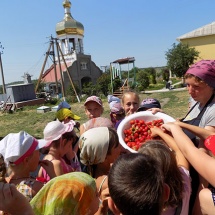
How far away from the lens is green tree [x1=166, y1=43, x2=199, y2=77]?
91.4 ft

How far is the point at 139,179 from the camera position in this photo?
105 cm

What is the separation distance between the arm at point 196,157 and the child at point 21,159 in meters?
0.92

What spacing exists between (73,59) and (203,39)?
18578 millimetres

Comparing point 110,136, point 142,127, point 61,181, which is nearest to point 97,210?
point 61,181

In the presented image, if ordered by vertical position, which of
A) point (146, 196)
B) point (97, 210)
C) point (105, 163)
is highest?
point (146, 196)

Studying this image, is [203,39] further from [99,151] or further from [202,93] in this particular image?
[99,151]

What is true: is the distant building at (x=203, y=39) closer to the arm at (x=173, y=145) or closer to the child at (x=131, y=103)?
the child at (x=131, y=103)

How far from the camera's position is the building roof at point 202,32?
32531mm

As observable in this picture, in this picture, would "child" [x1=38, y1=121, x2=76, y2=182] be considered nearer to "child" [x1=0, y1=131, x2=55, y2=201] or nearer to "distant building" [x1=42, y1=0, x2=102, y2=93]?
"child" [x1=0, y1=131, x2=55, y2=201]

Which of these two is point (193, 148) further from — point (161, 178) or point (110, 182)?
point (110, 182)

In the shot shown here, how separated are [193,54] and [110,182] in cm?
2964

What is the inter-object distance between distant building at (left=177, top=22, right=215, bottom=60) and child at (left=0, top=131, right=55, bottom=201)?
110 ft

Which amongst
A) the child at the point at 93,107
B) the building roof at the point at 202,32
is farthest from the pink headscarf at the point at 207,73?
the building roof at the point at 202,32

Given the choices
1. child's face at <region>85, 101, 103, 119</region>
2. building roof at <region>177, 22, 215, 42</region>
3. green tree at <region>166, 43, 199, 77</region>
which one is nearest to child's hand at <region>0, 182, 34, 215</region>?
child's face at <region>85, 101, 103, 119</region>
